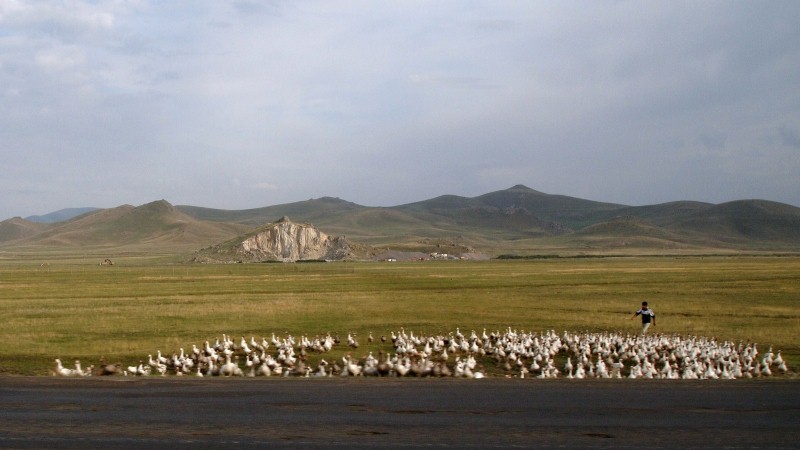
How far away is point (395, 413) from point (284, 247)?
410ft

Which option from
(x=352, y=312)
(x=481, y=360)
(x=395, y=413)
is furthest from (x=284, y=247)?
(x=395, y=413)

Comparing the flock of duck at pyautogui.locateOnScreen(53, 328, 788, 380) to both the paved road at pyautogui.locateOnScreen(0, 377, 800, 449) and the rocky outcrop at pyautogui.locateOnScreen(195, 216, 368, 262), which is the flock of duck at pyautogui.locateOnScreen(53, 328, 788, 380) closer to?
the paved road at pyautogui.locateOnScreen(0, 377, 800, 449)

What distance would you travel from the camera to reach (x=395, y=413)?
1294 cm

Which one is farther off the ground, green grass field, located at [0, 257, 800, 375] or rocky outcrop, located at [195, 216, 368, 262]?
rocky outcrop, located at [195, 216, 368, 262]

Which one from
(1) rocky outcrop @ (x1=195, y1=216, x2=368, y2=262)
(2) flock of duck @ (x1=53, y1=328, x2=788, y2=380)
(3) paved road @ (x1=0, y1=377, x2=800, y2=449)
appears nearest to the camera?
(3) paved road @ (x1=0, y1=377, x2=800, y2=449)

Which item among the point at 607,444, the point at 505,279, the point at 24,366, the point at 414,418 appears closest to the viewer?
the point at 607,444

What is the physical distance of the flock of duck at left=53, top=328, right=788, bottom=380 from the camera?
19.1 meters

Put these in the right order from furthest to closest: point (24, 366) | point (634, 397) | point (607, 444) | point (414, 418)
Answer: point (24, 366)
point (634, 397)
point (414, 418)
point (607, 444)

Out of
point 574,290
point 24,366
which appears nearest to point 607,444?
point 24,366

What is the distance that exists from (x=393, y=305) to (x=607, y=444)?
94.7 ft

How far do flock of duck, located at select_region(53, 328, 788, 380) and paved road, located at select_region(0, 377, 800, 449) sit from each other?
7.38 feet

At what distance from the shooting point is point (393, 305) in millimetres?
39344

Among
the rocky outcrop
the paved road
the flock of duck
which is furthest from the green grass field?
the rocky outcrop

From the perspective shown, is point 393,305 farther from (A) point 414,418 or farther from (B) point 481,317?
(A) point 414,418
